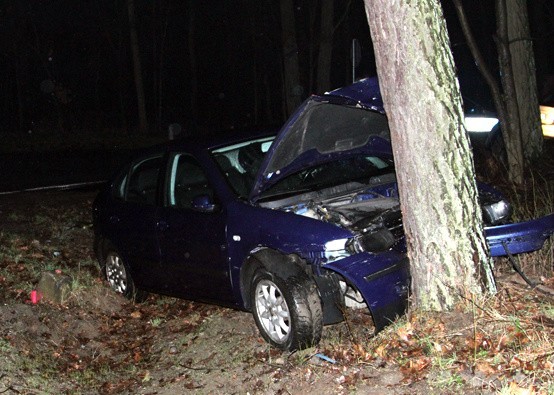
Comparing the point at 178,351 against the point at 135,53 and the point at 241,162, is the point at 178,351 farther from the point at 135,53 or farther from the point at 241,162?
the point at 135,53

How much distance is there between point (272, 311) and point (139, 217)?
227cm

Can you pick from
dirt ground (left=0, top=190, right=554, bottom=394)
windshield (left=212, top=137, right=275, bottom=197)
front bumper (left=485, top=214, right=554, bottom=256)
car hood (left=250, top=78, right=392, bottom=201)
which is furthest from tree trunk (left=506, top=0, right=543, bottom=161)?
dirt ground (left=0, top=190, right=554, bottom=394)

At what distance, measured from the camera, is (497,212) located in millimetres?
6277

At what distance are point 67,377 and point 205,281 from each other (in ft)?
4.75

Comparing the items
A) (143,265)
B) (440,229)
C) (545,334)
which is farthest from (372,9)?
(143,265)

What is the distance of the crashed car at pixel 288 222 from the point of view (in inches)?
216

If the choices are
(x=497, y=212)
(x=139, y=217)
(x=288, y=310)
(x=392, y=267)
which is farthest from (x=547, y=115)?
(x=288, y=310)

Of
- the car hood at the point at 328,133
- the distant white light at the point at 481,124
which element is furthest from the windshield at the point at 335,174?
the distant white light at the point at 481,124

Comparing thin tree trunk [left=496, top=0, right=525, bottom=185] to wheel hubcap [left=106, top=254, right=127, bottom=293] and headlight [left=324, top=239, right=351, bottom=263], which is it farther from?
wheel hubcap [left=106, top=254, right=127, bottom=293]

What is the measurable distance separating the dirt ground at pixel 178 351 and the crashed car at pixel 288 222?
297 mm

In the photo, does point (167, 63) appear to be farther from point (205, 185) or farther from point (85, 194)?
point (205, 185)

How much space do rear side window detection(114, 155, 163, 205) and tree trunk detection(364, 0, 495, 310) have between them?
3.20 meters

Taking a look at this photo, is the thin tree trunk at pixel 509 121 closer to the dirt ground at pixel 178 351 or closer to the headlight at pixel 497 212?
the headlight at pixel 497 212

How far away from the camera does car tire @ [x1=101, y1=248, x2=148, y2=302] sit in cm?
799
